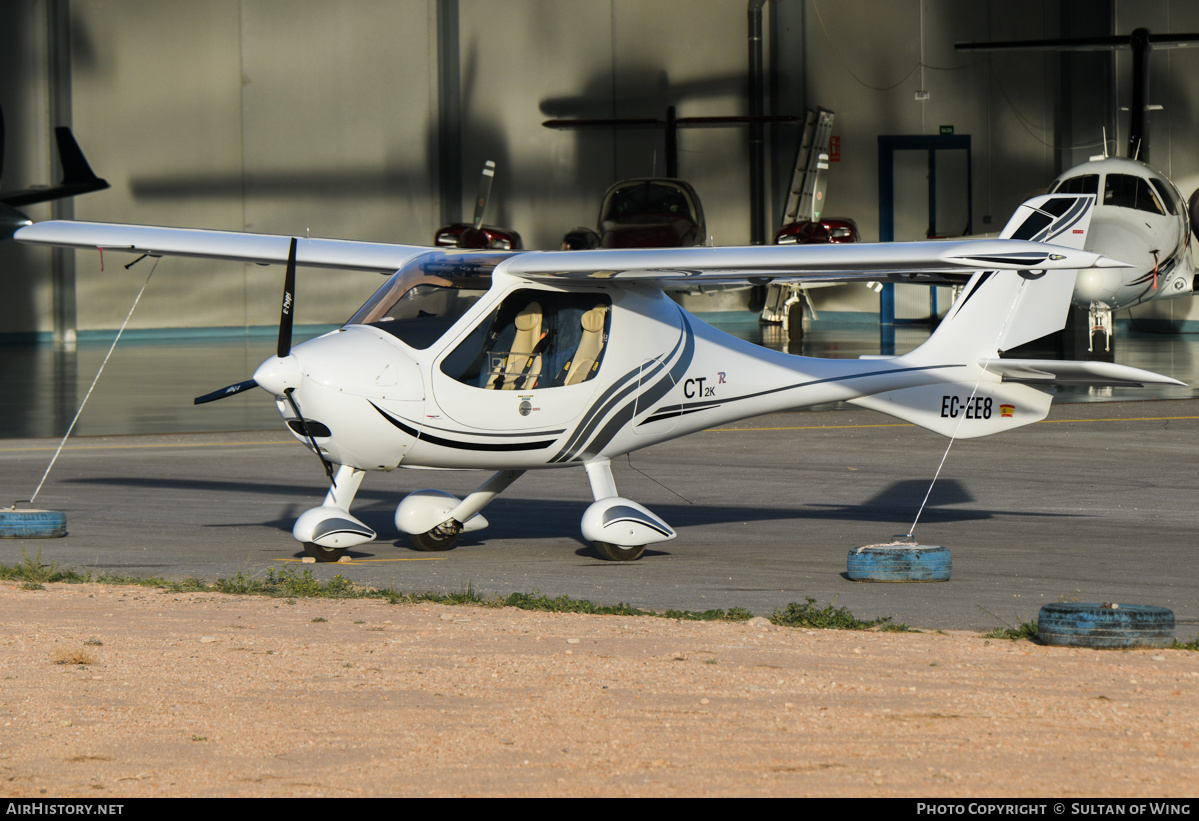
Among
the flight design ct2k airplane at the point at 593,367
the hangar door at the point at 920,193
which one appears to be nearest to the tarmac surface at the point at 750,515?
the flight design ct2k airplane at the point at 593,367

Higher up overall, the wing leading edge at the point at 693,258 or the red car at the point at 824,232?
the red car at the point at 824,232

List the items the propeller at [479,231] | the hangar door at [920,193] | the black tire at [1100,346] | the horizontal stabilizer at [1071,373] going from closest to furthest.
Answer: the horizontal stabilizer at [1071,373] < the black tire at [1100,346] < the propeller at [479,231] < the hangar door at [920,193]

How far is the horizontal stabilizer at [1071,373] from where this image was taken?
9.77m

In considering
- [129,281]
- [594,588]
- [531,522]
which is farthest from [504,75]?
[594,588]

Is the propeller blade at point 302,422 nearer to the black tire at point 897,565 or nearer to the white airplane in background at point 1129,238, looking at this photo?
the black tire at point 897,565

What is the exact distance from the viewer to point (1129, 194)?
23.1 meters

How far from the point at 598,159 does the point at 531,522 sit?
28085 mm

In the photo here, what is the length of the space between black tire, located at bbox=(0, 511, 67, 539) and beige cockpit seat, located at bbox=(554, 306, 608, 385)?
12.7ft

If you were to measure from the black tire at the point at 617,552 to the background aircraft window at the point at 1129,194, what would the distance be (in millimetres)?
16083

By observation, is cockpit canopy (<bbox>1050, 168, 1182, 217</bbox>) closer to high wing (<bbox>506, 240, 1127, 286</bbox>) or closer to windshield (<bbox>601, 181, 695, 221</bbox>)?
windshield (<bbox>601, 181, 695, 221</bbox>)

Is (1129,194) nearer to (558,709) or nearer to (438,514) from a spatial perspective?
(438,514)

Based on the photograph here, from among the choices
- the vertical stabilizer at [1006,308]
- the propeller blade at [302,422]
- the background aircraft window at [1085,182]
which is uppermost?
the background aircraft window at [1085,182]

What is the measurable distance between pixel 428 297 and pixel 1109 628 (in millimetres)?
4894

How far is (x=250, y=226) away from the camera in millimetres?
35656
